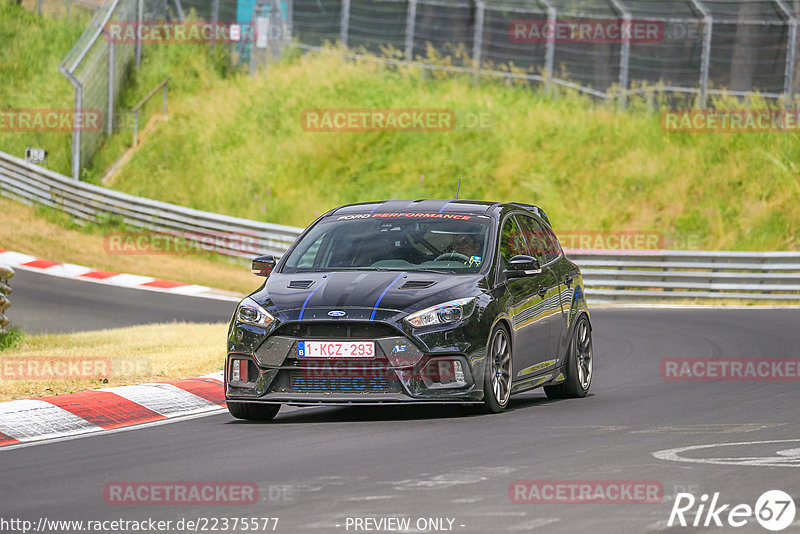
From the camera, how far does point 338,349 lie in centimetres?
945

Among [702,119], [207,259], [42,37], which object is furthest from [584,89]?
[42,37]

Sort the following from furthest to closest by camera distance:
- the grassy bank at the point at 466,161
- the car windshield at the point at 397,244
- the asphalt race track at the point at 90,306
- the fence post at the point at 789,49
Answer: the grassy bank at the point at 466,161 < the fence post at the point at 789,49 < the asphalt race track at the point at 90,306 < the car windshield at the point at 397,244

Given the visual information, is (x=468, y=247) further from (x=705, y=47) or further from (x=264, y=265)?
(x=705, y=47)

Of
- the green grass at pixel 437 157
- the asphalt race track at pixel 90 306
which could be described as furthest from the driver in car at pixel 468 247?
the green grass at pixel 437 157

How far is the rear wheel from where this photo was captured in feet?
32.2

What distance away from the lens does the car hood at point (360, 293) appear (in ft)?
31.3

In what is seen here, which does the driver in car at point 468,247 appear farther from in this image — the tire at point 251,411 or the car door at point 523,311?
the tire at point 251,411

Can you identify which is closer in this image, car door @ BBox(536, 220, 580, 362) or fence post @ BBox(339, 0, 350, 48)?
car door @ BBox(536, 220, 580, 362)

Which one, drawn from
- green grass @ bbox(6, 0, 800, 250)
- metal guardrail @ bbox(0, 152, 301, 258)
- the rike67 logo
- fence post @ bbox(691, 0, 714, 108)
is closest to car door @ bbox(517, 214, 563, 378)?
the rike67 logo

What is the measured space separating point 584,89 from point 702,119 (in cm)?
288

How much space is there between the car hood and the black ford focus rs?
11mm

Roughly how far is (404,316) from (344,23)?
26.5 metres

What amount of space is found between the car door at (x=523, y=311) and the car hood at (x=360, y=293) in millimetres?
444

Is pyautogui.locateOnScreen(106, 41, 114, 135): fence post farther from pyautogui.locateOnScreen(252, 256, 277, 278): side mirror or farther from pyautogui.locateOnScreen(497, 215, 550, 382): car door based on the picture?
pyautogui.locateOnScreen(497, 215, 550, 382): car door
